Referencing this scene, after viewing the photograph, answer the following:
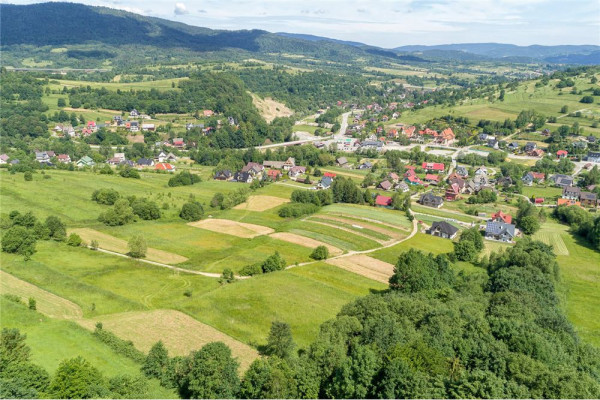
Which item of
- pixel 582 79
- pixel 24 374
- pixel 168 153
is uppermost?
pixel 582 79

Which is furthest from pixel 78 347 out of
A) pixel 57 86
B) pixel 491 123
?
pixel 57 86

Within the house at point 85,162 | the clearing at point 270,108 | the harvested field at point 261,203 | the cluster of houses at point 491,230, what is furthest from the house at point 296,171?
the clearing at point 270,108

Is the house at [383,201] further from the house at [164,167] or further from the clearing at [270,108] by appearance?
the clearing at [270,108]

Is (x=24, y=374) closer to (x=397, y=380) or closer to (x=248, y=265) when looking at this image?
(x=397, y=380)

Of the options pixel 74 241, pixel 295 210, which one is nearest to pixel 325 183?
pixel 295 210

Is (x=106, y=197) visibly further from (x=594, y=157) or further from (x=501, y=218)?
(x=594, y=157)

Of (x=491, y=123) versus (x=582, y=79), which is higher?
(x=582, y=79)
